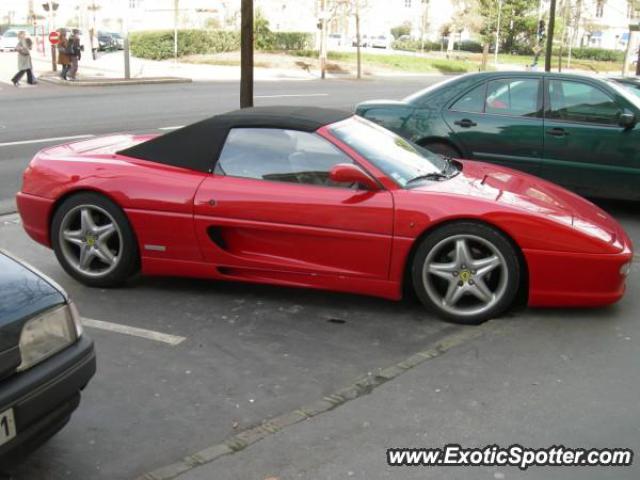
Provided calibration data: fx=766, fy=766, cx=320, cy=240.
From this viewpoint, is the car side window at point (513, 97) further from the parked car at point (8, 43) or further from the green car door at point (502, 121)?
the parked car at point (8, 43)

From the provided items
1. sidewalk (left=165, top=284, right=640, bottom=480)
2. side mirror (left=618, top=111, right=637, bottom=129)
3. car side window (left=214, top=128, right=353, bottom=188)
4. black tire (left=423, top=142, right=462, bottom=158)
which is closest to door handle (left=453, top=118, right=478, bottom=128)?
black tire (left=423, top=142, right=462, bottom=158)

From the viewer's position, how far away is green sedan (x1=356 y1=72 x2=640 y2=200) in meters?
7.33

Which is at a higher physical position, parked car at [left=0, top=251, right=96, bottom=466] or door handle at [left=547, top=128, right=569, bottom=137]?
door handle at [left=547, top=128, right=569, bottom=137]

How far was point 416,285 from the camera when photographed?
4727 millimetres

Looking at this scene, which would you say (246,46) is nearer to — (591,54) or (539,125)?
(539,125)

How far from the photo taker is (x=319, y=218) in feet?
15.7

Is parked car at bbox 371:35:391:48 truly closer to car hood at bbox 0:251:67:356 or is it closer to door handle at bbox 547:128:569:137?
door handle at bbox 547:128:569:137

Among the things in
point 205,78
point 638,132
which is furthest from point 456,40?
point 638,132

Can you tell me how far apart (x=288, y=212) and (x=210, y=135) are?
0.85m

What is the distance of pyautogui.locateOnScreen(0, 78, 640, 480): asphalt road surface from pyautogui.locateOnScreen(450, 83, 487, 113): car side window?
299 cm

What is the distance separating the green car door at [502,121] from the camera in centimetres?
757

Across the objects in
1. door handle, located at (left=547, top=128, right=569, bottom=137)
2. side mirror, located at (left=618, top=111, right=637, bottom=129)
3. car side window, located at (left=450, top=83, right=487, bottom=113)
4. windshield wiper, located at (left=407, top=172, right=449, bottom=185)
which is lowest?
windshield wiper, located at (left=407, top=172, right=449, bottom=185)

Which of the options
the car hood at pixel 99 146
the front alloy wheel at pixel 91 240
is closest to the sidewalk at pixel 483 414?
the front alloy wheel at pixel 91 240

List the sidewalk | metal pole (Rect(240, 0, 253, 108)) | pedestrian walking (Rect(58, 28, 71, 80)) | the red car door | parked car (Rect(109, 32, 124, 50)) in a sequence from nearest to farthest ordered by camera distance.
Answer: the sidewalk < the red car door < metal pole (Rect(240, 0, 253, 108)) < pedestrian walking (Rect(58, 28, 71, 80)) < parked car (Rect(109, 32, 124, 50))
